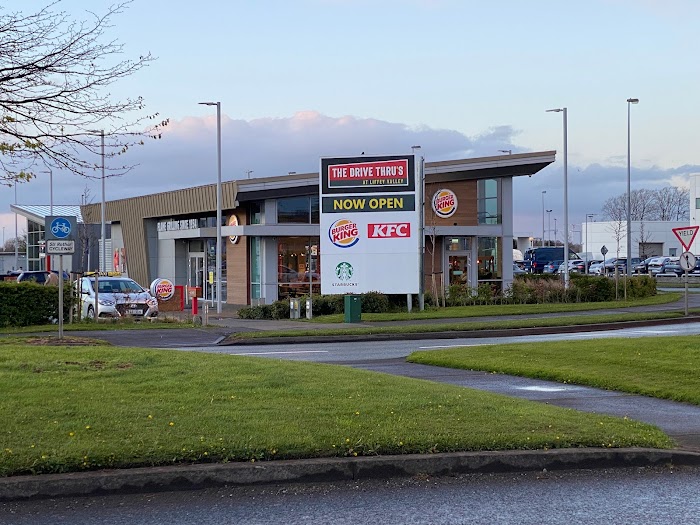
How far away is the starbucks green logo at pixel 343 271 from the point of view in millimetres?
33156

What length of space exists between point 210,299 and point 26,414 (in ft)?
126

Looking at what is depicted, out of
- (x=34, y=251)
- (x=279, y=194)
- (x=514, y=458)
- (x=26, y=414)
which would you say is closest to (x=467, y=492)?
(x=514, y=458)

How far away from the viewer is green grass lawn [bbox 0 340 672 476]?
768 centimetres

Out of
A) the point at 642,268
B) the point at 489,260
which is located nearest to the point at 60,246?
the point at 489,260

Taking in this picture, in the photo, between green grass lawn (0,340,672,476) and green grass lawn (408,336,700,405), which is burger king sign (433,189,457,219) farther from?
green grass lawn (0,340,672,476)

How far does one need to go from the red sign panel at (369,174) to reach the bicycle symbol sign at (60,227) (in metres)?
13.2

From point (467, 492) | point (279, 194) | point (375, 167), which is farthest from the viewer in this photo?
point (279, 194)

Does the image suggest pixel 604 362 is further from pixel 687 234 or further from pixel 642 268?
pixel 642 268

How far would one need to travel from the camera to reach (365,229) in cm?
3316

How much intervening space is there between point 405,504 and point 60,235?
1630 cm

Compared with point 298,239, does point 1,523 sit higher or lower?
lower

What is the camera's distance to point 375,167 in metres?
33.0

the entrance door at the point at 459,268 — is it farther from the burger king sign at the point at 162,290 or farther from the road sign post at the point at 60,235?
the road sign post at the point at 60,235

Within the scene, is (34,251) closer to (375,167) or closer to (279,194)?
(279,194)
